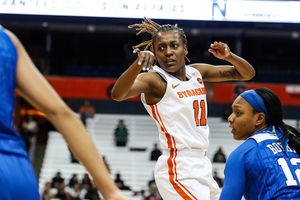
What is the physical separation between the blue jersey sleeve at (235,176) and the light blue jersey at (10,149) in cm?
133

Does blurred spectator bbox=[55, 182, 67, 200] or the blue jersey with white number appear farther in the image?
blurred spectator bbox=[55, 182, 67, 200]

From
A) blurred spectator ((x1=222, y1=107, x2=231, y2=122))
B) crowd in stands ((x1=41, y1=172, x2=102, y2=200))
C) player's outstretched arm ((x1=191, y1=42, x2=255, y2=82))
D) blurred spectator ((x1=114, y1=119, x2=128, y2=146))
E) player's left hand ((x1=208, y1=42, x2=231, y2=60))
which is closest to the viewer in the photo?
player's left hand ((x1=208, y1=42, x2=231, y2=60))

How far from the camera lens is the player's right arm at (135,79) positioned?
2676mm

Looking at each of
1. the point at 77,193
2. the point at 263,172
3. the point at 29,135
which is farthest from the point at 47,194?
the point at 263,172

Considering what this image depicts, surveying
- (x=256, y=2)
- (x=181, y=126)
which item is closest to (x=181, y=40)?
(x=181, y=126)

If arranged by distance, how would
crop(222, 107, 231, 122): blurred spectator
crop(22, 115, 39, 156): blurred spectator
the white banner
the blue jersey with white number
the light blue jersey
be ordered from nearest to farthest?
the light blue jersey, the blue jersey with white number, the white banner, crop(22, 115, 39, 156): blurred spectator, crop(222, 107, 231, 122): blurred spectator

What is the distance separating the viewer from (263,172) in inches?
93.7

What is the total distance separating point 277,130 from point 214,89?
45.3 ft

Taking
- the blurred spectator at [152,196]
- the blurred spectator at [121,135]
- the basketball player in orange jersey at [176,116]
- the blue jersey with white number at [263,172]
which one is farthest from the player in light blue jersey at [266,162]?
the blurred spectator at [121,135]

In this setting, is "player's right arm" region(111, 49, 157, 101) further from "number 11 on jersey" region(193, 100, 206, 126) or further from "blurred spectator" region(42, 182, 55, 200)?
"blurred spectator" region(42, 182, 55, 200)

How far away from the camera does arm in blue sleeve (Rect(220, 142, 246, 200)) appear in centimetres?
234

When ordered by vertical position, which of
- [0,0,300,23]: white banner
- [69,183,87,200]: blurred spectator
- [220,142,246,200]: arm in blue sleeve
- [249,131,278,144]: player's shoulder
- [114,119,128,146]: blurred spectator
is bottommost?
[69,183,87,200]: blurred spectator

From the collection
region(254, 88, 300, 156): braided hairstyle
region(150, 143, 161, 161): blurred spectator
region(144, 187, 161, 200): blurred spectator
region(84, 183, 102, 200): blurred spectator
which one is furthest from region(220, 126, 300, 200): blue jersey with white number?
region(150, 143, 161, 161): blurred spectator

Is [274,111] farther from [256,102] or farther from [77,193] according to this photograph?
[77,193]
